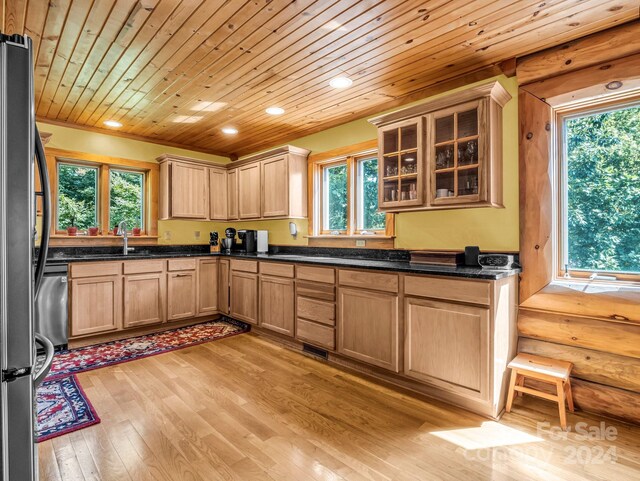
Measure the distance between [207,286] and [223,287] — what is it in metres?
0.20

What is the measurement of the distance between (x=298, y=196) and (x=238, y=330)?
1.76 metres

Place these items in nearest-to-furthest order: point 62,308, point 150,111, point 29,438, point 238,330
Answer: point 29,438 → point 62,308 → point 150,111 → point 238,330

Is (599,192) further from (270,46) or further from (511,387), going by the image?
(270,46)

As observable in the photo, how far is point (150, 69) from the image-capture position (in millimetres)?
2746

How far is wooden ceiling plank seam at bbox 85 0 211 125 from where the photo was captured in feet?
6.91

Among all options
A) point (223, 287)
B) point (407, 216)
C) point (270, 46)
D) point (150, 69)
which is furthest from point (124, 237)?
point (407, 216)

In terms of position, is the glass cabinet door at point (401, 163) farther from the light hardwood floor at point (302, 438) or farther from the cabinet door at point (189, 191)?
the cabinet door at point (189, 191)

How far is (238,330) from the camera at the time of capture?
4129mm

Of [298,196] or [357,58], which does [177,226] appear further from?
[357,58]

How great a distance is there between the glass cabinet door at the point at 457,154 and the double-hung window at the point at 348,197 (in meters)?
0.89

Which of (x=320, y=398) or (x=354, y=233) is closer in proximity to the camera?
(x=320, y=398)

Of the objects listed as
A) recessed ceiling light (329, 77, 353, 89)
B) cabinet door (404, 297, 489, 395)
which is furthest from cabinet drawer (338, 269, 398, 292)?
recessed ceiling light (329, 77, 353, 89)

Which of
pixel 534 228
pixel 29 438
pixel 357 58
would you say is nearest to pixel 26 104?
Result: pixel 29 438

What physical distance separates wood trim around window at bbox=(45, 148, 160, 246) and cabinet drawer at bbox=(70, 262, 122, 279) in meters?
0.69
